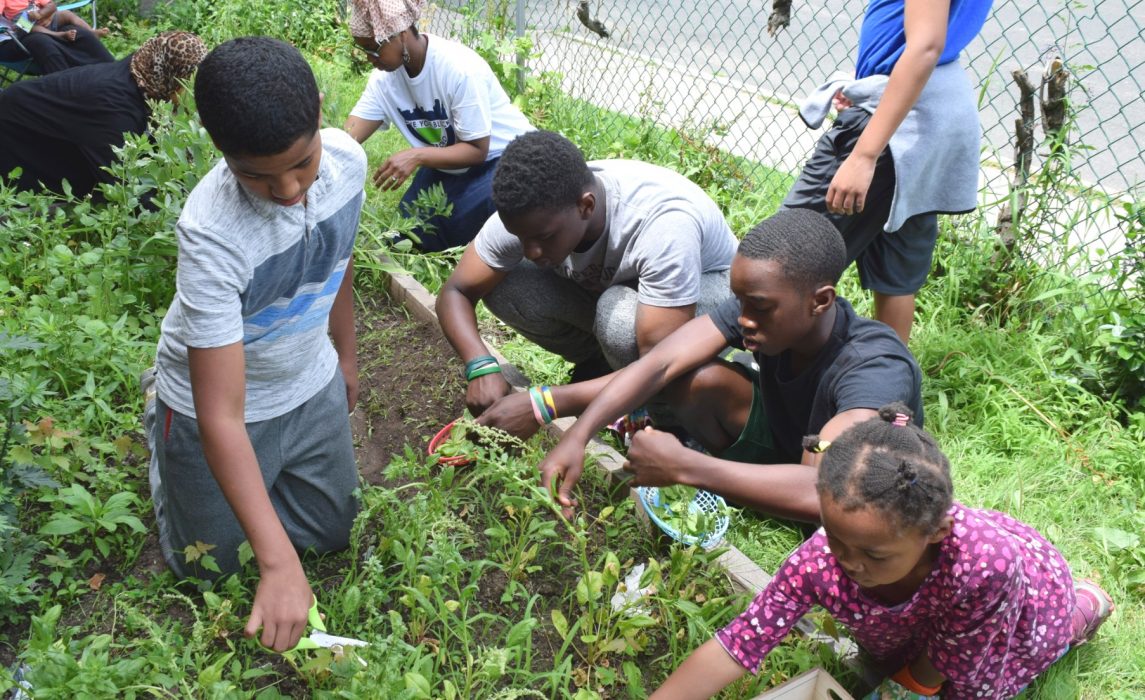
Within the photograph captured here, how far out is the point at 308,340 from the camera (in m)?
2.42

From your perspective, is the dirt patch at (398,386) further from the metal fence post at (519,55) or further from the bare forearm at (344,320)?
the metal fence post at (519,55)

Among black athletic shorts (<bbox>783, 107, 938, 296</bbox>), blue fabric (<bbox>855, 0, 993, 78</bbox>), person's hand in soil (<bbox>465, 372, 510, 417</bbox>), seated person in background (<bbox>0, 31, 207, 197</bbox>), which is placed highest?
blue fabric (<bbox>855, 0, 993, 78</bbox>)

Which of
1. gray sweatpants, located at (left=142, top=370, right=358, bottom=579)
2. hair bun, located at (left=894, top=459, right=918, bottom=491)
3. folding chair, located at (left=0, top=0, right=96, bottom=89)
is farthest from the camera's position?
folding chair, located at (left=0, top=0, right=96, bottom=89)

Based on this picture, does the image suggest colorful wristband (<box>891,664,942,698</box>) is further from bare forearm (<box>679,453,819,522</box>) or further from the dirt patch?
the dirt patch

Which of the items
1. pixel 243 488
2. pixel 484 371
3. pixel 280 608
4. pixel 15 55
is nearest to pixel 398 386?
pixel 484 371

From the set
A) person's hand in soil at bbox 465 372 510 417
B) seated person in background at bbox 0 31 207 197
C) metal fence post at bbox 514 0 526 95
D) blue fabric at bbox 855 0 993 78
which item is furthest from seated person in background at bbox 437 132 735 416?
metal fence post at bbox 514 0 526 95

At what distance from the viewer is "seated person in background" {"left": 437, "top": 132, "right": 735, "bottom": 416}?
2758mm

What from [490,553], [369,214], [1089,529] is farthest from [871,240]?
[369,214]

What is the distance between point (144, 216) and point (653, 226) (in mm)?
1786

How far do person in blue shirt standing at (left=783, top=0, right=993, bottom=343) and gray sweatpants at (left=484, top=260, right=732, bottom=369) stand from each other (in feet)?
1.50

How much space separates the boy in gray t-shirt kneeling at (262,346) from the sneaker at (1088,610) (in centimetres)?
175

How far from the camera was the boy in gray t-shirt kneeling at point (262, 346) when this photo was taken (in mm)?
1862

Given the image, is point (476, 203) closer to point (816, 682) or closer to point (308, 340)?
point (308, 340)

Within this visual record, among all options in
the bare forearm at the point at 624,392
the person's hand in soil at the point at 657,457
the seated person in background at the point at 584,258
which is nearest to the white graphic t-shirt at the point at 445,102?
the seated person in background at the point at 584,258
